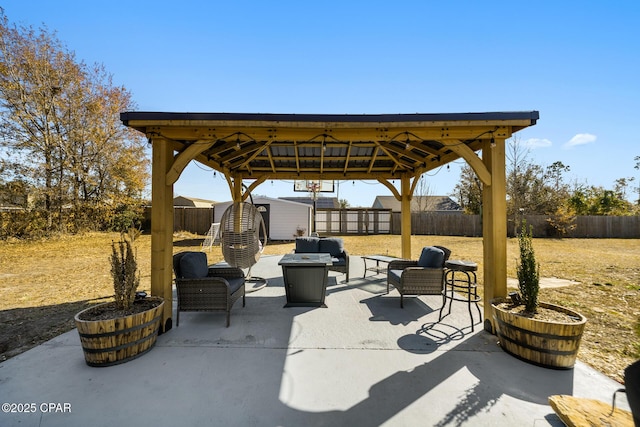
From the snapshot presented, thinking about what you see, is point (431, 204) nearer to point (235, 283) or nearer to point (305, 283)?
point (305, 283)

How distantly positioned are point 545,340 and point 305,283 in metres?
2.88

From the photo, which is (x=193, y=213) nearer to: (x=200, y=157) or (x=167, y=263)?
(x=200, y=157)

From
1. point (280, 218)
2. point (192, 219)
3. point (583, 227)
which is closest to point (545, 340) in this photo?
point (280, 218)

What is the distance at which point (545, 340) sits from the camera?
8.45 feet

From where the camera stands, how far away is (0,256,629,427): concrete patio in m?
1.95

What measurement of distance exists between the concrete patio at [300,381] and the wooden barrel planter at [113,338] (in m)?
0.09

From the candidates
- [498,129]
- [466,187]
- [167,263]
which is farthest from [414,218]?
[167,263]

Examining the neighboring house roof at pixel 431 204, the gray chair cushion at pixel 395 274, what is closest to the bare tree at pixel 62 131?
the gray chair cushion at pixel 395 274

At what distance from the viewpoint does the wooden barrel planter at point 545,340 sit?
253 centimetres

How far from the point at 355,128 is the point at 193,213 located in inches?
616

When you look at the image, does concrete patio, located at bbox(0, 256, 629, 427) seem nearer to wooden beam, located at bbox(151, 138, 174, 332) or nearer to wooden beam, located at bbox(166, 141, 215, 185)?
wooden beam, located at bbox(151, 138, 174, 332)

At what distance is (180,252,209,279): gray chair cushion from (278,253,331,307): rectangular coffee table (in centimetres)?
113

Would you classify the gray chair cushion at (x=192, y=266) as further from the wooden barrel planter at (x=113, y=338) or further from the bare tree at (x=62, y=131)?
the bare tree at (x=62, y=131)

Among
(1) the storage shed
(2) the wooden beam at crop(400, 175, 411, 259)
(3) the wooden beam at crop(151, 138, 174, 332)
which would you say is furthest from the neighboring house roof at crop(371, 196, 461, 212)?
(3) the wooden beam at crop(151, 138, 174, 332)
